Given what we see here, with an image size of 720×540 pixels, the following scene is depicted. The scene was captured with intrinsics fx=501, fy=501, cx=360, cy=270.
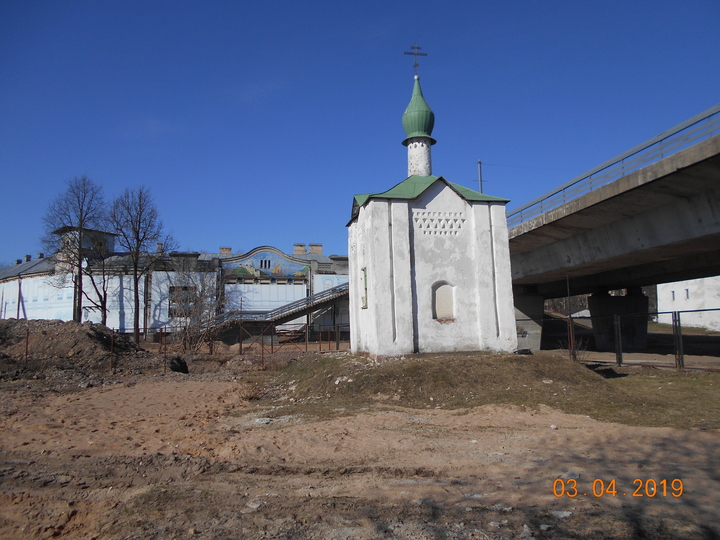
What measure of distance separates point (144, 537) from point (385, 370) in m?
8.92

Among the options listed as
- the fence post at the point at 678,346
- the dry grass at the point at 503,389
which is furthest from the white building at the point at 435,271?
the fence post at the point at 678,346

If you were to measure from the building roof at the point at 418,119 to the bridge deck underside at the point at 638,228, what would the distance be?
228 inches

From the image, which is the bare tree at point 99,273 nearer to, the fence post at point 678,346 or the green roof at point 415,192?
the green roof at point 415,192

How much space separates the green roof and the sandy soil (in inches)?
277

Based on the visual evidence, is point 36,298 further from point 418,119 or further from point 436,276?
point 436,276

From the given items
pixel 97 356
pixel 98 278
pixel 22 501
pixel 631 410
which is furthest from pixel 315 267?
pixel 22 501

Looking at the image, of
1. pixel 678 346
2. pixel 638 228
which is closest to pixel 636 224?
pixel 638 228

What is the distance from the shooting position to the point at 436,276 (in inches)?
598

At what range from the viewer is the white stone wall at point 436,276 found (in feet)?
48.0

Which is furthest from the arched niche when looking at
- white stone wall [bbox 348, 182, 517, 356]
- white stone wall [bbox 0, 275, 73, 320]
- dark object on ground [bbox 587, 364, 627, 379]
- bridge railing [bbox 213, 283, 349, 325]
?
white stone wall [bbox 0, 275, 73, 320]

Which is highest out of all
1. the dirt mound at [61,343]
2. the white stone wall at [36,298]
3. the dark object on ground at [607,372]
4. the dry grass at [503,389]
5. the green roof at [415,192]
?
the green roof at [415,192]

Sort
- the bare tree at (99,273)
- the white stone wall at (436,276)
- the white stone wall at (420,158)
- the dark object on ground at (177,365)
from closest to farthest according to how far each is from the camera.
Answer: the white stone wall at (436,276), the white stone wall at (420,158), the dark object on ground at (177,365), the bare tree at (99,273)
